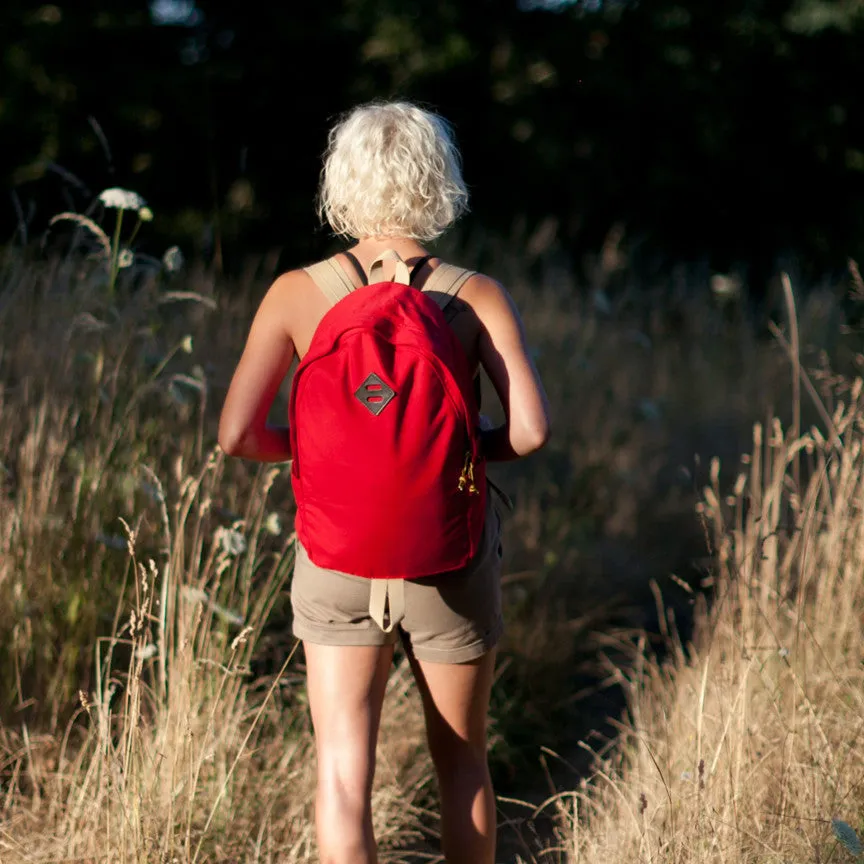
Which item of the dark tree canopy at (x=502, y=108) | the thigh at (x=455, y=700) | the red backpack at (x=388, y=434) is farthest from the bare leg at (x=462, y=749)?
the dark tree canopy at (x=502, y=108)

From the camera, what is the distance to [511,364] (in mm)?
2080

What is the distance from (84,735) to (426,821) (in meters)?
1.07

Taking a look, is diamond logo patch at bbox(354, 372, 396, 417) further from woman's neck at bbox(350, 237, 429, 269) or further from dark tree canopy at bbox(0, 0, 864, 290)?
dark tree canopy at bbox(0, 0, 864, 290)

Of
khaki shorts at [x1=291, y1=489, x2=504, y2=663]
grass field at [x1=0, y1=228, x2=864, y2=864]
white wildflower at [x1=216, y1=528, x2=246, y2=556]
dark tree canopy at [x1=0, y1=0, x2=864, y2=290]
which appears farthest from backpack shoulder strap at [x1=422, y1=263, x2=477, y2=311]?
dark tree canopy at [x1=0, y1=0, x2=864, y2=290]

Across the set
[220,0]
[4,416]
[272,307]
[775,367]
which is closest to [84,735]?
[4,416]

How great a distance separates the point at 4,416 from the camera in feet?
11.6

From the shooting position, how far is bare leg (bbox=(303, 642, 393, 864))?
7.14 ft

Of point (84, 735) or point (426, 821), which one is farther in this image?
point (426, 821)

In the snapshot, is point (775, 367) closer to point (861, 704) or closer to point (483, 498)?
point (861, 704)

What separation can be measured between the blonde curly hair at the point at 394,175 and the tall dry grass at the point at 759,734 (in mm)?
1215

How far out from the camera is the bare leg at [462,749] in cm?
225

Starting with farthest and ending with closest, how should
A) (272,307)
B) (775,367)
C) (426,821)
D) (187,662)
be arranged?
1. (775,367)
2. (426,821)
3. (187,662)
4. (272,307)

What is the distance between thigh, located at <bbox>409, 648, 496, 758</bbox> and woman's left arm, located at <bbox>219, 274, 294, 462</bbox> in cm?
56

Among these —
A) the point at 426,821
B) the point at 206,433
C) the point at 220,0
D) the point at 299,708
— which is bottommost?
the point at 426,821
